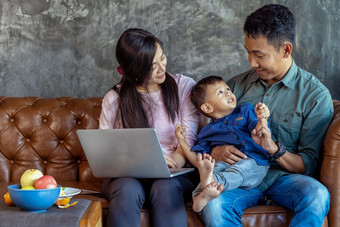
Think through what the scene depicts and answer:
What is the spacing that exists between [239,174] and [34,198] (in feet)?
2.85

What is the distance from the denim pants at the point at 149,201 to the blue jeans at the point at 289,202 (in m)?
0.14

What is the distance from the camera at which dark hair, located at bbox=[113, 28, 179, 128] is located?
2549mm

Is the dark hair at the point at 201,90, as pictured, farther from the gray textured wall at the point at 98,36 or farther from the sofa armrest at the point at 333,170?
the gray textured wall at the point at 98,36

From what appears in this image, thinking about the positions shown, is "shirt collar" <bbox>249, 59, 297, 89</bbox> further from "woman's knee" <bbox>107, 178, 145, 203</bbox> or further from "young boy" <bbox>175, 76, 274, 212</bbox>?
"woman's knee" <bbox>107, 178, 145, 203</bbox>

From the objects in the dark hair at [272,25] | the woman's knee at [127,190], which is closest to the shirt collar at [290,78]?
the dark hair at [272,25]

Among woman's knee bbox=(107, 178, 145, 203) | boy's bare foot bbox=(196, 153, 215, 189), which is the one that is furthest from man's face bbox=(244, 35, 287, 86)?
woman's knee bbox=(107, 178, 145, 203)

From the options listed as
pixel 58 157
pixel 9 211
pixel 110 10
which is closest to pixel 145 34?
pixel 58 157

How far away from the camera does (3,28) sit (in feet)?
12.8

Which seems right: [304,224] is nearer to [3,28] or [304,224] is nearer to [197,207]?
[197,207]

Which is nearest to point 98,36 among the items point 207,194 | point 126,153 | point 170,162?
point 170,162

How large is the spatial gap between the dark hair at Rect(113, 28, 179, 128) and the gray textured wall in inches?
52.1

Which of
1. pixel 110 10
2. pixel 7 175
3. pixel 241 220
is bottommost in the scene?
pixel 7 175

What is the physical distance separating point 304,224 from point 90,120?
1.44 metres

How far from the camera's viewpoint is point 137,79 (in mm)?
2625
